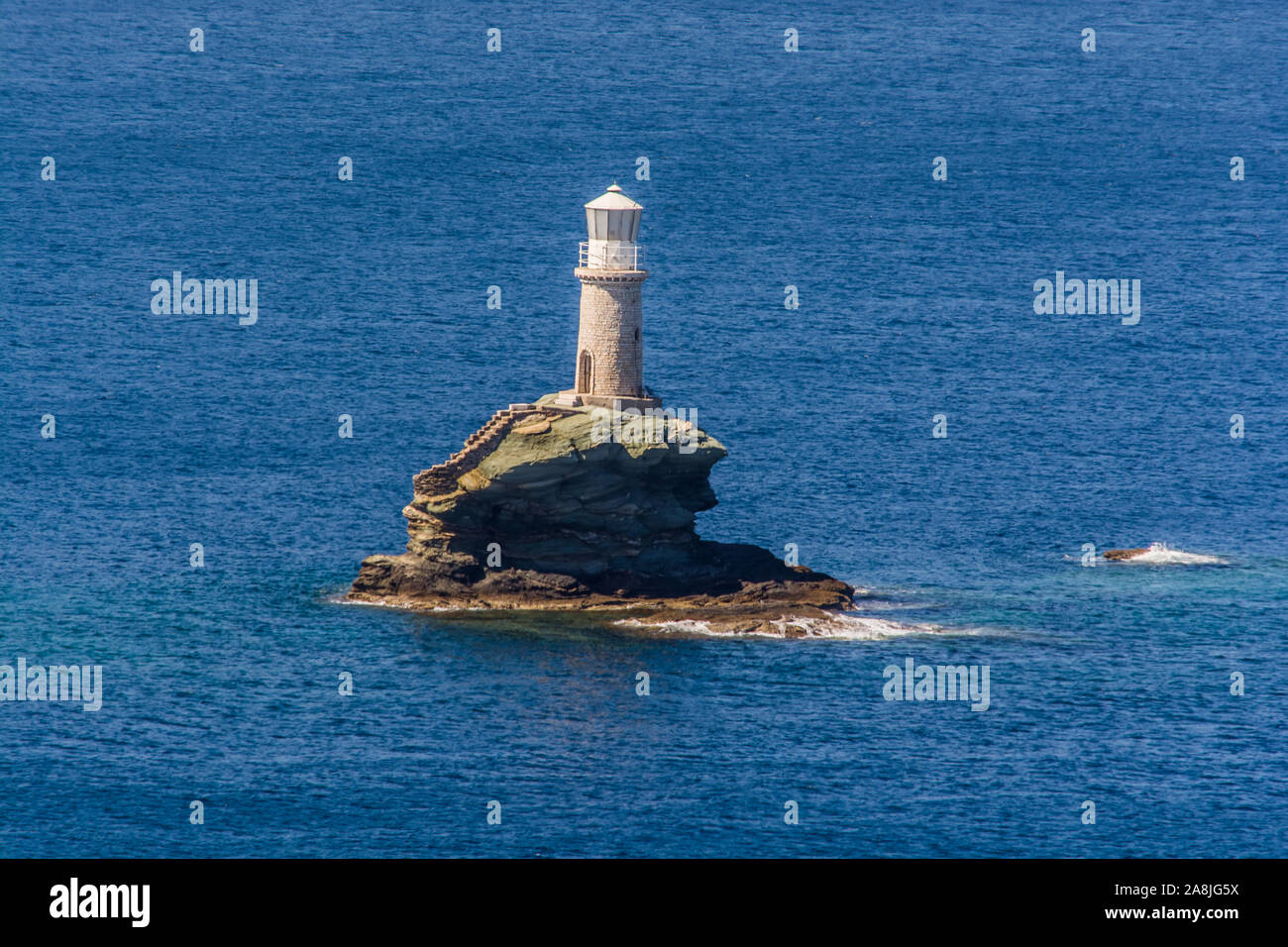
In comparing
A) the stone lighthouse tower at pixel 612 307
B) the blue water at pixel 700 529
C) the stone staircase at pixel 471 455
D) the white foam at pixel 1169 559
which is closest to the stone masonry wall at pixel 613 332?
the stone lighthouse tower at pixel 612 307

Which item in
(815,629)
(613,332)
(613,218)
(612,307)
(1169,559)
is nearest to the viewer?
(815,629)

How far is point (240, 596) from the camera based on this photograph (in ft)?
383

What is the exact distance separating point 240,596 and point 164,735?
19680mm

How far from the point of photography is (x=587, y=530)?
11062 centimetres

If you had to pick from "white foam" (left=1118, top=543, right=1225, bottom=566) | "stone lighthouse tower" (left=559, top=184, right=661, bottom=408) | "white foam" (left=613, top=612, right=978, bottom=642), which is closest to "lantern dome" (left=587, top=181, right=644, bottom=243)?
"stone lighthouse tower" (left=559, top=184, right=661, bottom=408)

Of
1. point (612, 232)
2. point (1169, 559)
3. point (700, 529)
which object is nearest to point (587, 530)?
point (612, 232)

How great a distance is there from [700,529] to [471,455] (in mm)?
20945

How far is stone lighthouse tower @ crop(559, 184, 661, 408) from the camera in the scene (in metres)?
110

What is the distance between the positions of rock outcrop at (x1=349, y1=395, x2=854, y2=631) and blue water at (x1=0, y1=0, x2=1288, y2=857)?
2.56 metres

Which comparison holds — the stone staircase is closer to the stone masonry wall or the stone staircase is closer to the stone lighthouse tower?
the stone lighthouse tower

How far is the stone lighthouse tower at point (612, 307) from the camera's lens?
110375 millimetres

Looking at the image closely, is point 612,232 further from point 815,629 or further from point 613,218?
point 815,629

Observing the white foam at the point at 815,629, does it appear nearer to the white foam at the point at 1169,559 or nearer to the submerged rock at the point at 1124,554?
the submerged rock at the point at 1124,554

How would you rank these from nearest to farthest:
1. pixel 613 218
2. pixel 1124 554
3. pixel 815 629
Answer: pixel 815 629 < pixel 613 218 < pixel 1124 554
